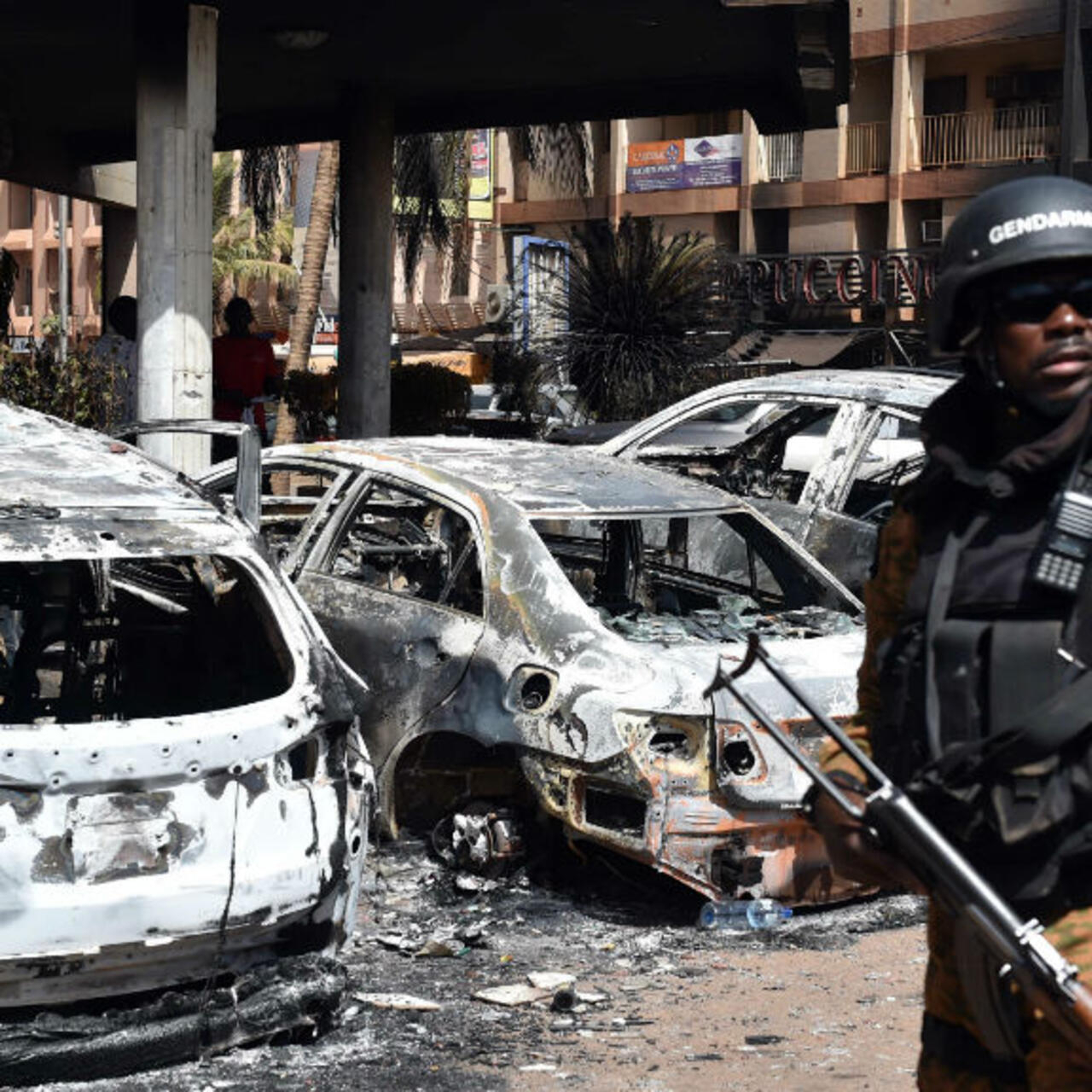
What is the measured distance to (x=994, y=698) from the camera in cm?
261

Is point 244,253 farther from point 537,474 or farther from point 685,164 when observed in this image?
point 537,474

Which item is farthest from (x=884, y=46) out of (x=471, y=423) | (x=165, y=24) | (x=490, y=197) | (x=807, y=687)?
(x=807, y=687)

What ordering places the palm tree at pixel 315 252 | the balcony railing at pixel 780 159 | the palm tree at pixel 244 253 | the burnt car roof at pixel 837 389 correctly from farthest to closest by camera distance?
the palm tree at pixel 244 253, the balcony railing at pixel 780 159, the palm tree at pixel 315 252, the burnt car roof at pixel 837 389

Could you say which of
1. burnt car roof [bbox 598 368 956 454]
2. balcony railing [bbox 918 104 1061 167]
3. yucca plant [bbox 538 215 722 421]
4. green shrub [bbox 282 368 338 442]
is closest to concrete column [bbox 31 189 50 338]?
balcony railing [bbox 918 104 1061 167]

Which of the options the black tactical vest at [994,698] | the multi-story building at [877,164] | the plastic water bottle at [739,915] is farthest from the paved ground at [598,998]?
the multi-story building at [877,164]

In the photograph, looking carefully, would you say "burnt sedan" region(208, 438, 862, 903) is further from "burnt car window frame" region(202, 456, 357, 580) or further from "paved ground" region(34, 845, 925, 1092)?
"paved ground" region(34, 845, 925, 1092)

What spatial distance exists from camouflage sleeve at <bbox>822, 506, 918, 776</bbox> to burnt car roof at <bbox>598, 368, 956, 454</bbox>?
6.10 metres

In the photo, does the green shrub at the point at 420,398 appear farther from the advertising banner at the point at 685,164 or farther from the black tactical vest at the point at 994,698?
the advertising banner at the point at 685,164

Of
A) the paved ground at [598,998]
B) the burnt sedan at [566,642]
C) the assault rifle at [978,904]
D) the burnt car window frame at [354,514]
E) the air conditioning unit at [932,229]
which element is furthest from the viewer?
the air conditioning unit at [932,229]

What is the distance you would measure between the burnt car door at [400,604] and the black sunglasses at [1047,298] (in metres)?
4.21

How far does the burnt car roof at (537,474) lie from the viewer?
720cm

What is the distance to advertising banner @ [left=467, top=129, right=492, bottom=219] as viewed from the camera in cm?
4706

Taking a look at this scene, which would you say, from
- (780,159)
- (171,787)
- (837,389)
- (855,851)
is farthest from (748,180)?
(855,851)

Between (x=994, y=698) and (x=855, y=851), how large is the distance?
0.29 meters
